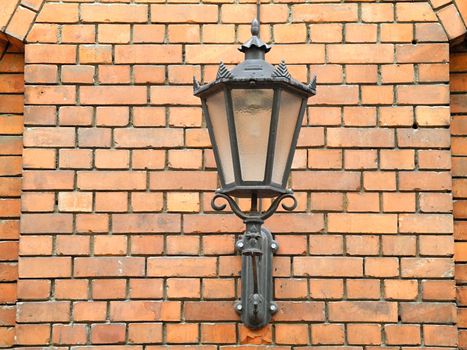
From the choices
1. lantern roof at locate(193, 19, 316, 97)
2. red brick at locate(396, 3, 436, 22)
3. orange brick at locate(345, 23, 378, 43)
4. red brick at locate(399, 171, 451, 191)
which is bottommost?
red brick at locate(399, 171, 451, 191)

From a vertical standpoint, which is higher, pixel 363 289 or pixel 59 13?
pixel 59 13

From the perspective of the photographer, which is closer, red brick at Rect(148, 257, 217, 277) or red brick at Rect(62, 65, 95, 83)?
red brick at Rect(148, 257, 217, 277)

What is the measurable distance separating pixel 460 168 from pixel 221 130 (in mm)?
1035

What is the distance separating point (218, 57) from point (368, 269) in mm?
917

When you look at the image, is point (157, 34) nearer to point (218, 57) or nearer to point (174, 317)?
point (218, 57)

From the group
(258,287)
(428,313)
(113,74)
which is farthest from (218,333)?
(113,74)

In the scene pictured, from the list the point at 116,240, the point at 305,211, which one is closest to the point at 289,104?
the point at 305,211

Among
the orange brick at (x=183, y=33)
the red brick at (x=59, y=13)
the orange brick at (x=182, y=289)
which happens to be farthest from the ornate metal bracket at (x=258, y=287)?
the red brick at (x=59, y=13)

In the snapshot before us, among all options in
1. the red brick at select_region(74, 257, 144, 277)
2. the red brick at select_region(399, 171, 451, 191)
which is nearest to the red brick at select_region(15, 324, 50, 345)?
the red brick at select_region(74, 257, 144, 277)

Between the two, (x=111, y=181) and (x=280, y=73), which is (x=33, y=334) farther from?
(x=280, y=73)

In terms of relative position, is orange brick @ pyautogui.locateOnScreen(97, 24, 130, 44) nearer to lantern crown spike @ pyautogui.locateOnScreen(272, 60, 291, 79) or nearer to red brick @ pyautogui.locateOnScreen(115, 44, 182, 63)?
red brick @ pyautogui.locateOnScreen(115, 44, 182, 63)

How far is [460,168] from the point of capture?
3869 mm

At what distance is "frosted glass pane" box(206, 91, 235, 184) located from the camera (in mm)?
3258

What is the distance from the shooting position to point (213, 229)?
373 centimetres
